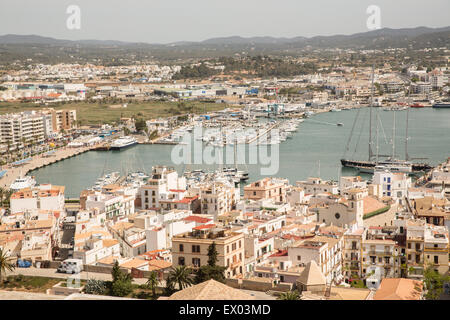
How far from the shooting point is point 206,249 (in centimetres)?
417

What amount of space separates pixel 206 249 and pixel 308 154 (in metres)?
9.11

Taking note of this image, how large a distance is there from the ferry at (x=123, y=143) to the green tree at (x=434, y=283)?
11272 mm

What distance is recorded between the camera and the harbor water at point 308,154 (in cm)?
1112

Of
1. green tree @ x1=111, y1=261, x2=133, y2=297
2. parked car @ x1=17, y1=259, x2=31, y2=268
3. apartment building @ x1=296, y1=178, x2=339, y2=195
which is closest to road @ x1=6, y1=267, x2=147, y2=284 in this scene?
parked car @ x1=17, y1=259, x2=31, y2=268

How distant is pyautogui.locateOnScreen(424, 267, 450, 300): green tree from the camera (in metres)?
3.74

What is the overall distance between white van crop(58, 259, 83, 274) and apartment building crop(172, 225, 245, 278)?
68cm

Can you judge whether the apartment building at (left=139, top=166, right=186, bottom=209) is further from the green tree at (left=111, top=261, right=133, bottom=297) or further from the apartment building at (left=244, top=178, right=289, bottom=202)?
the green tree at (left=111, top=261, right=133, bottom=297)

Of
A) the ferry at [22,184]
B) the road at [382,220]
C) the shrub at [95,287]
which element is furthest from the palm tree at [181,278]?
the ferry at [22,184]

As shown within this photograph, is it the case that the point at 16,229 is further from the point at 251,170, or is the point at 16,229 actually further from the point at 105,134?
the point at 105,134

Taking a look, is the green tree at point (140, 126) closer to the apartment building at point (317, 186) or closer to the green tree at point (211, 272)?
the apartment building at point (317, 186)

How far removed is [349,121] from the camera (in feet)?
64.2

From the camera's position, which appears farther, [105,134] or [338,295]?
[105,134]
